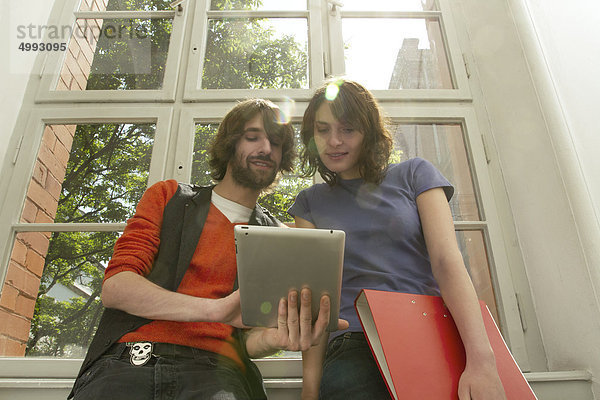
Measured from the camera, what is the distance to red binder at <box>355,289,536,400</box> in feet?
2.54

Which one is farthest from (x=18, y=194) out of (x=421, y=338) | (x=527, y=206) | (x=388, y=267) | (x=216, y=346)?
(x=527, y=206)

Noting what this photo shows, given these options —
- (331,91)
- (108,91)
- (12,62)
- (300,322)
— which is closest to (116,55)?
(108,91)

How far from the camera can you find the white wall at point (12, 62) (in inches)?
67.6

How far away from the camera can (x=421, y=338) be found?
841 millimetres

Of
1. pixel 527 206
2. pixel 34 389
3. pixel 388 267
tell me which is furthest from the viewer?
pixel 527 206

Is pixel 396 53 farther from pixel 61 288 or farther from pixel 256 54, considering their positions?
pixel 61 288

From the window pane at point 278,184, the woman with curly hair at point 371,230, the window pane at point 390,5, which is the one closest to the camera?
the woman with curly hair at point 371,230

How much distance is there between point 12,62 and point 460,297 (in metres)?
2.09

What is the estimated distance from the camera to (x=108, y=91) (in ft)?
6.17

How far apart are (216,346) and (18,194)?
1167 millimetres

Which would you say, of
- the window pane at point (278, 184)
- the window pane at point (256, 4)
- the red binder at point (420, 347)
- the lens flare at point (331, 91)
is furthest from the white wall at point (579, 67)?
the window pane at point (256, 4)

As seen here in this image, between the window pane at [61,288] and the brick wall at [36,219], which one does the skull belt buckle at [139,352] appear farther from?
the brick wall at [36,219]

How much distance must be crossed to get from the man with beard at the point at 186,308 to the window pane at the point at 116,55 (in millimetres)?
904

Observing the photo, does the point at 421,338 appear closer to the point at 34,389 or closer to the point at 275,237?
the point at 275,237
